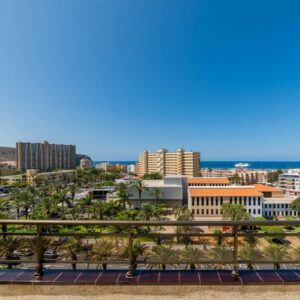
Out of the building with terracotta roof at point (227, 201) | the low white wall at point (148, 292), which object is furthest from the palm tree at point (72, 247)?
the building with terracotta roof at point (227, 201)

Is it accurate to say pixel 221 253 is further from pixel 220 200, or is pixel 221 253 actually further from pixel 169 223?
pixel 220 200

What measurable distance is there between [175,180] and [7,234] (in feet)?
129

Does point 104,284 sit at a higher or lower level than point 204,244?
lower

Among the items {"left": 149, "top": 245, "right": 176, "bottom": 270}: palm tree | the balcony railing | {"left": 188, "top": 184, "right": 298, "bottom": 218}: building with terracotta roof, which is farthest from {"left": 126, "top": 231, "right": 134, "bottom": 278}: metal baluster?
{"left": 188, "top": 184, "right": 298, "bottom": 218}: building with terracotta roof

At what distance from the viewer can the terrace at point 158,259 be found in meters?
2.81

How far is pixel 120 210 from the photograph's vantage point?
3016 centimetres

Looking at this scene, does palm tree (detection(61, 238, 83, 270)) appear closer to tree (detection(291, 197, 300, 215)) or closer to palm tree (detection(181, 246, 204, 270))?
palm tree (detection(181, 246, 204, 270))

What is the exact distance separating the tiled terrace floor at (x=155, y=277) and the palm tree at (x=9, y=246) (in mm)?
230

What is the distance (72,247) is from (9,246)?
84 centimetres

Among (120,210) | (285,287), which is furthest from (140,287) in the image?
(120,210)

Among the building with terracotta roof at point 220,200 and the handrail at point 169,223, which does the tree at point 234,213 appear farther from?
the handrail at point 169,223

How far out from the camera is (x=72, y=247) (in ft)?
10.7

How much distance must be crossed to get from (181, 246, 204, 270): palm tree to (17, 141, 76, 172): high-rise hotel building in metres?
96.6

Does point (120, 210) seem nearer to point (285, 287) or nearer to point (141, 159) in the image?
point (285, 287)
